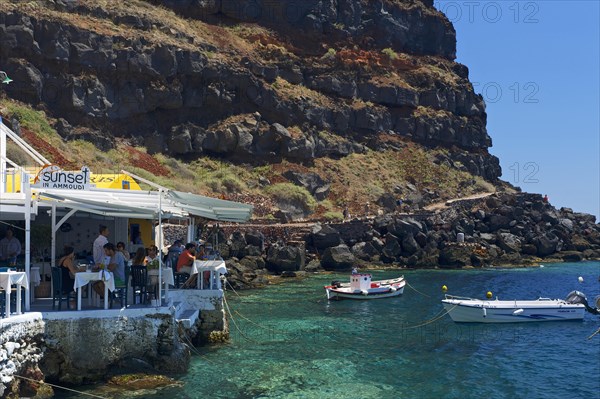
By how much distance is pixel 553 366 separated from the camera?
752 inches

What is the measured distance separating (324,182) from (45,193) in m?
48.8

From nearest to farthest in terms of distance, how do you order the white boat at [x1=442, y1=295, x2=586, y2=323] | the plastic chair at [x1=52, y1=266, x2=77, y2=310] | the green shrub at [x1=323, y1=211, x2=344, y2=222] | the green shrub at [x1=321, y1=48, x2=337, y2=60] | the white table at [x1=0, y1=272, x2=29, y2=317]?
the white table at [x1=0, y1=272, x2=29, y2=317] < the plastic chair at [x1=52, y1=266, x2=77, y2=310] < the white boat at [x1=442, y1=295, x2=586, y2=323] < the green shrub at [x1=323, y1=211, x2=344, y2=222] < the green shrub at [x1=321, y1=48, x2=337, y2=60]

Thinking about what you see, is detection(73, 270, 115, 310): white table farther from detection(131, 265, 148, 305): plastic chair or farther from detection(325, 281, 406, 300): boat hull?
detection(325, 281, 406, 300): boat hull

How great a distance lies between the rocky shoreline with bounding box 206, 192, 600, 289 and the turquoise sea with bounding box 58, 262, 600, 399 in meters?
9.74

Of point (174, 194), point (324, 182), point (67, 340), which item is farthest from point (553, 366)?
point (324, 182)

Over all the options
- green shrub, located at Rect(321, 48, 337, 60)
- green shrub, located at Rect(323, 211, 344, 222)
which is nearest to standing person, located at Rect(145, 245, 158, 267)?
green shrub, located at Rect(323, 211, 344, 222)

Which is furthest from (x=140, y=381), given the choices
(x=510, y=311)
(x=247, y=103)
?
(x=247, y=103)

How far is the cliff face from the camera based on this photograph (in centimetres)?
5181

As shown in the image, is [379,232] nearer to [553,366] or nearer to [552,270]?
[552,270]

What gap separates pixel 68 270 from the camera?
14.1 meters

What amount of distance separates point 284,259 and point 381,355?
76.5 feet

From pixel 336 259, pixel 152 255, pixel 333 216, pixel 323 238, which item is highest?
pixel 333 216

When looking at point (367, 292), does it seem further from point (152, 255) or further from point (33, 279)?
point (33, 279)

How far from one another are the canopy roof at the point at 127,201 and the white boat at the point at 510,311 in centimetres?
1206
